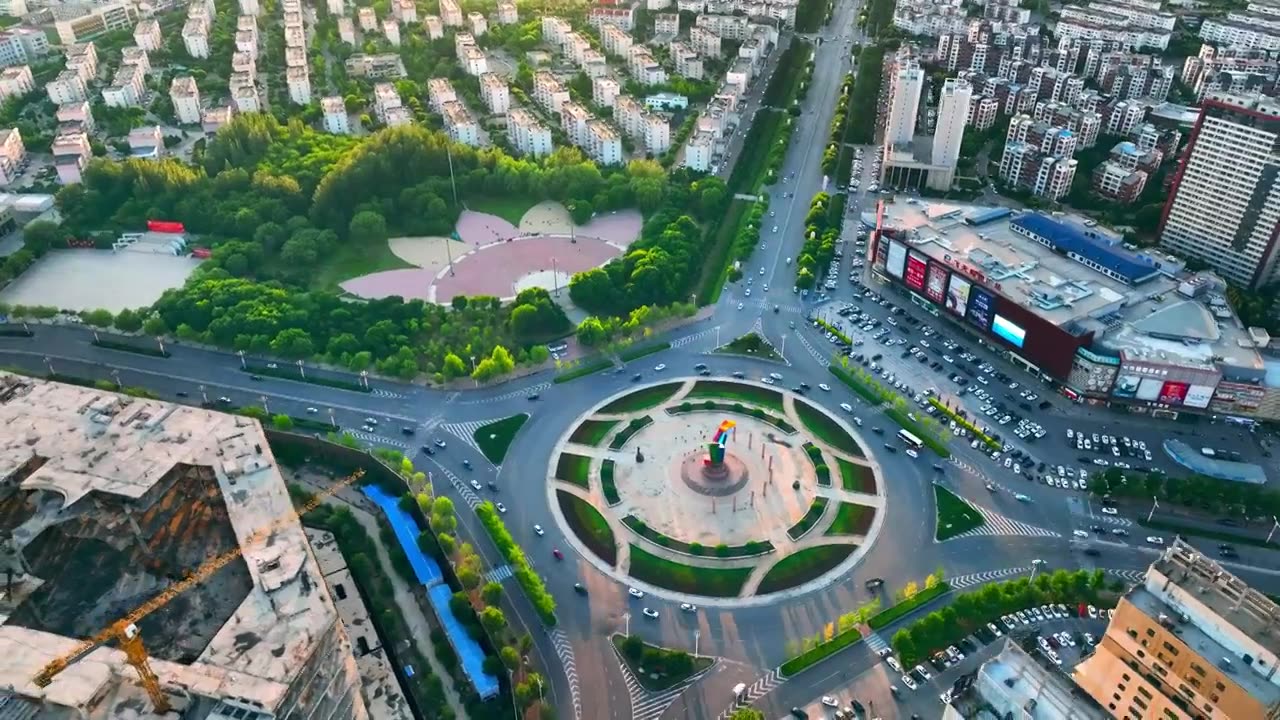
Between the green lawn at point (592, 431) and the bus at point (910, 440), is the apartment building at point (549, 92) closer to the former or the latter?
the green lawn at point (592, 431)

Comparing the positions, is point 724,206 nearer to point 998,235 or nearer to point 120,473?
point 998,235

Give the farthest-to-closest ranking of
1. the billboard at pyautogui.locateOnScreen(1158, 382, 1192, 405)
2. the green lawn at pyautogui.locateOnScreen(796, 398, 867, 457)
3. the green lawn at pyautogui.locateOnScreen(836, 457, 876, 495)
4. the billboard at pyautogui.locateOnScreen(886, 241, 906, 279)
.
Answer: the billboard at pyautogui.locateOnScreen(886, 241, 906, 279), the billboard at pyautogui.locateOnScreen(1158, 382, 1192, 405), the green lawn at pyautogui.locateOnScreen(796, 398, 867, 457), the green lawn at pyautogui.locateOnScreen(836, 457, 876, 495)

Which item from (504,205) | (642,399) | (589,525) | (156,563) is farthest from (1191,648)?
(504,205)

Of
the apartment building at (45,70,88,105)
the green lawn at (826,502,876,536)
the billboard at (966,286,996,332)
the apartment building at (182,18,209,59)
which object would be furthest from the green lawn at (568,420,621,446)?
the apartment building at (182,18,209,59)

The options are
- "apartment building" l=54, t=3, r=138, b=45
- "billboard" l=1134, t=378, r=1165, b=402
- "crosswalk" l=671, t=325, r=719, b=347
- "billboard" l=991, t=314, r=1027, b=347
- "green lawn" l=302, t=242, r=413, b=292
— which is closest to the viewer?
"billboard" l=1134, t=378, r=1165, b=402

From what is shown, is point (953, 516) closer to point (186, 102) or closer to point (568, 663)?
point (568, 663)

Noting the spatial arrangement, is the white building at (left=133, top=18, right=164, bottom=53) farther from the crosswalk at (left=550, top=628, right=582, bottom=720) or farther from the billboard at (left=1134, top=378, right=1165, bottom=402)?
the billboard at (left=1134, top=378, right=1165, bottom=402)

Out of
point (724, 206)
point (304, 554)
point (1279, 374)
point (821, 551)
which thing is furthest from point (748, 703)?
point (724, 206)
